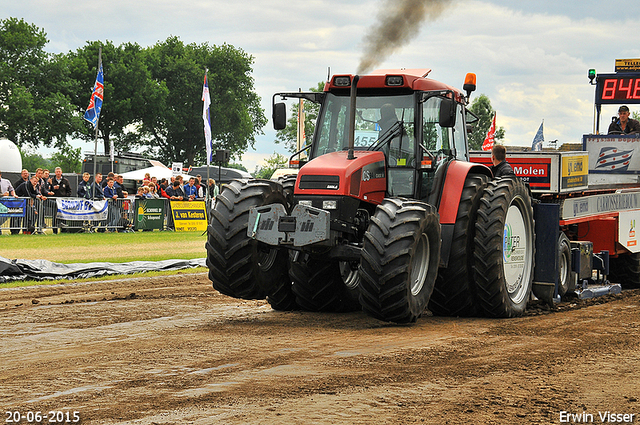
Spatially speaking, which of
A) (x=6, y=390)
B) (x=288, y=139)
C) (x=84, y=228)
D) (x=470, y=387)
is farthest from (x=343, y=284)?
(x=288, y=139)

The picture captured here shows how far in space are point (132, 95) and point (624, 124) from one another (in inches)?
2417

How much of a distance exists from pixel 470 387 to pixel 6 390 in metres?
3.19

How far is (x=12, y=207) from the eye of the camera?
22.6 meters

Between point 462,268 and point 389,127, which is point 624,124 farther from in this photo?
point 389,127

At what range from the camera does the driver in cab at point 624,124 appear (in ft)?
48.2

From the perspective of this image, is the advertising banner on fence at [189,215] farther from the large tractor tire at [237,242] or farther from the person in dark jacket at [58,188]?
the large tractor tire at [237,242]

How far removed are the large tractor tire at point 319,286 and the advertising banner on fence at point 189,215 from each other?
58.7 feet

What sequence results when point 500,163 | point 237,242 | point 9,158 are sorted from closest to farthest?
point 237,242
point 500,163
point 9,158

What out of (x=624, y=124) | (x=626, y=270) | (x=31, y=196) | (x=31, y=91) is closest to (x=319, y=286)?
(x=626, y=270)

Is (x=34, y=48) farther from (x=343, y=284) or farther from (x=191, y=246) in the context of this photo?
(x=343, y=284)

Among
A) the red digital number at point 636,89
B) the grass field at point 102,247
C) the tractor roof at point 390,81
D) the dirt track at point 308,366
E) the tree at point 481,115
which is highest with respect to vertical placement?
the tree at point 481,115

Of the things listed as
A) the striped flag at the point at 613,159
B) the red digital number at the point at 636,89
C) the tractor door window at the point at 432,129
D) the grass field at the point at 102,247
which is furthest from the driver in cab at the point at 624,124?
the grass field at the point at 102,247

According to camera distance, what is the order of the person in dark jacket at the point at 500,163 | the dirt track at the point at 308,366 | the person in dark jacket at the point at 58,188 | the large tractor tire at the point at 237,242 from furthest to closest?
1. the person in dark jacket at the point at 58,188
2. the person in dark jacket at the point at 500,163
3. the large tractor tire at the point at 237,242
4. the dirt track at the point at 308,366

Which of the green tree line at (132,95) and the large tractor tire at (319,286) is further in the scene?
the green tree line at (132,95)
